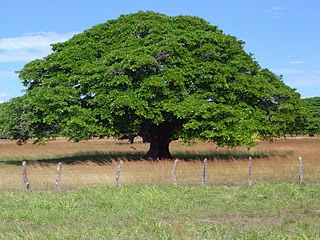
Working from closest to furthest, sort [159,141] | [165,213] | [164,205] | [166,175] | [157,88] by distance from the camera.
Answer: [165,213]
[164,205]
[166,175]
[157,88]
[159,141]

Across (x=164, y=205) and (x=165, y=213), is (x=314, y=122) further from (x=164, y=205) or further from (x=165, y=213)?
(x=165, y=213)

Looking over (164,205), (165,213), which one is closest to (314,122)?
(164,205)

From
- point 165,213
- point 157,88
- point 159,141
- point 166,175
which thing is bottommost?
point 165,213

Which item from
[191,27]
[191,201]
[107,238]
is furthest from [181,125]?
[107,238]

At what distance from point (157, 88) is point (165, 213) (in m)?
13.4

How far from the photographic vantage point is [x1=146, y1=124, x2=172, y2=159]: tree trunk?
3030 centimetres

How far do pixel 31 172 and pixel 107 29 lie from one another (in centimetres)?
1182

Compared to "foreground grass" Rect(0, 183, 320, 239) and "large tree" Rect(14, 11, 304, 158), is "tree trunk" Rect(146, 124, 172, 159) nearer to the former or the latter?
"large tree" Rect(14, 11, 304, 158)

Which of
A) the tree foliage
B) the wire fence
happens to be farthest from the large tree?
the tree foliage

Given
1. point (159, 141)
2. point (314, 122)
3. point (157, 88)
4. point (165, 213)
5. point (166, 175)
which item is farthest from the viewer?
point (314, 122)

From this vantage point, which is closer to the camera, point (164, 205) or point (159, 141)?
point (164, 205)

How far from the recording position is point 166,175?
21.0 m

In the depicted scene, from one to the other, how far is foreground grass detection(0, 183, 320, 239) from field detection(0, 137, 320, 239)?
0.02 m

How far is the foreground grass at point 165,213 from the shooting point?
10.5 metres
